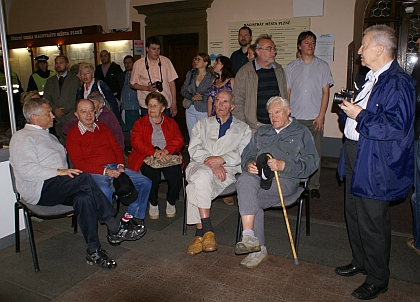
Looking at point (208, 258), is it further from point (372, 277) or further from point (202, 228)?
point (372, 277)

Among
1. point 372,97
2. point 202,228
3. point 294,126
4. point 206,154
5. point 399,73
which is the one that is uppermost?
point 399,73

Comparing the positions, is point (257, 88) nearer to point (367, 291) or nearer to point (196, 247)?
point (196, 247)

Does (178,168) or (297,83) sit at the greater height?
(297,83)

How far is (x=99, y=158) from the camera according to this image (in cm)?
349

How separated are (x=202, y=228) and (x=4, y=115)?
2127 mm

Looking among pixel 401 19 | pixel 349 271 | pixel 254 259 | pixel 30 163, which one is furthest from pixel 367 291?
pixel 401 19

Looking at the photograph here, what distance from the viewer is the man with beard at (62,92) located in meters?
5.04

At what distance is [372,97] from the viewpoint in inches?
92.9

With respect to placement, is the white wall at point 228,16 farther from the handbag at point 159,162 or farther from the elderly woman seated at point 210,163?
the handbag at point 159,162

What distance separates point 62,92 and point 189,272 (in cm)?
332

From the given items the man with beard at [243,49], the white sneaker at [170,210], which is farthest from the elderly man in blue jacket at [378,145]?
the man with beard at [243,49]

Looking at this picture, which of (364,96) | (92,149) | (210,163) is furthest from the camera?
(92,149)

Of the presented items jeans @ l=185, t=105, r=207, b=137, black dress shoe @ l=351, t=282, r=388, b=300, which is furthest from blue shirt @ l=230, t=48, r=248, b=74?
black dress shoe @ l=351, t=282, r=388, b=300

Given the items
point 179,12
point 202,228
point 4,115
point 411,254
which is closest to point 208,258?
point 202,228
